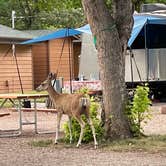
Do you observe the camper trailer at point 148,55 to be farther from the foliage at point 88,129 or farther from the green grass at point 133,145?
the green grass at point 133,145

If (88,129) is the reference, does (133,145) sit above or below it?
below

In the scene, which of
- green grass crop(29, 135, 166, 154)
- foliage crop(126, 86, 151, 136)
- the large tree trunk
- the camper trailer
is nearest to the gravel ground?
green grass crop(29, 135, 166, 154)

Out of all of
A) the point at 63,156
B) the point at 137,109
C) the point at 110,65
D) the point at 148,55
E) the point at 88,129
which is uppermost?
the point at 148,55

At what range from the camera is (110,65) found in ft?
33.9

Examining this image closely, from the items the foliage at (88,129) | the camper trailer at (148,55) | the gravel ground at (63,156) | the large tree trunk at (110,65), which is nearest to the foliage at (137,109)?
the large tree trunk at (110,65)

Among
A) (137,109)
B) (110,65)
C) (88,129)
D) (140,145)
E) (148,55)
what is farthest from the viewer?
(148,55)

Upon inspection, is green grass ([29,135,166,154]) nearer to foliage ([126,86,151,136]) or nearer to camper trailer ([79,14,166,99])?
foliage ([126,86,151,136])

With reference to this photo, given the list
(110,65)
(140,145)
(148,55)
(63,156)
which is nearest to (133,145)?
(140,145)

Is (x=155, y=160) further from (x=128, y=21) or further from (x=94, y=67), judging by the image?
(x=94, y=67)

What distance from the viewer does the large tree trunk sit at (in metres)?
10.3

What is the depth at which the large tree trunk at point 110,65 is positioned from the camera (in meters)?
10.3

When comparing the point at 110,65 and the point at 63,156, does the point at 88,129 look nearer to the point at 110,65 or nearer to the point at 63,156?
the point at 110,65

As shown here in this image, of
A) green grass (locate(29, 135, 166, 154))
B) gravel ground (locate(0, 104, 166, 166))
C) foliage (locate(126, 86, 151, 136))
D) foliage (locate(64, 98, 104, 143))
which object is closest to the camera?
gravel ground (locate(0, 104, 166, 166))

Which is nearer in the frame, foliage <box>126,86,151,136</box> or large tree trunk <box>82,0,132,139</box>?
large tree trunk <box>82,0,132,139</box>
